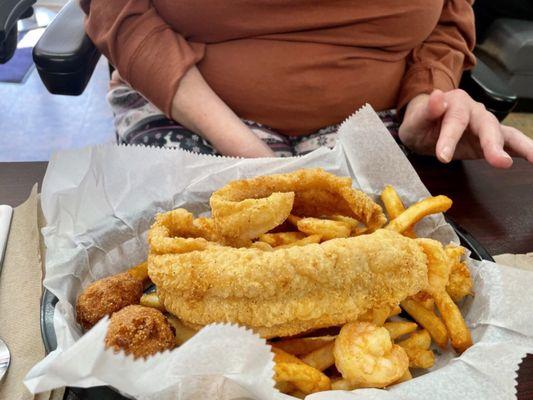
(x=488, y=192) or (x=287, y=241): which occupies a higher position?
(x=287, y=241)

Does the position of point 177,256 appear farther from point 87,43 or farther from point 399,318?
point 87,43

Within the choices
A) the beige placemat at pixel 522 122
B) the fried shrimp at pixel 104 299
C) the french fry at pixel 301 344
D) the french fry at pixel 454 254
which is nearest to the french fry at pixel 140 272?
the fried shrimp at pixel 104 299

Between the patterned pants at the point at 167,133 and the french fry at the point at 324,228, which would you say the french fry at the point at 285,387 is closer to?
the french fry at the point at 324,228

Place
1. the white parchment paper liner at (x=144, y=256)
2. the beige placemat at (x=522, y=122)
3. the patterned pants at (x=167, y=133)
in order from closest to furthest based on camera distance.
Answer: the white parchment paper liner at (x=144, y=256) < the patterned pants at (x=167, y=133) < the beige placemat at (x=522, y=122)

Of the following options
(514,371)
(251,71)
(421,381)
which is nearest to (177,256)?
(421,381)

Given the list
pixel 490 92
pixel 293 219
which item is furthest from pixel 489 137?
pixel 293 219

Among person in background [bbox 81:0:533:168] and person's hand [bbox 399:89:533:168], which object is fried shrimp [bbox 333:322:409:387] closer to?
person's hand [bbox 399:89:533:168]

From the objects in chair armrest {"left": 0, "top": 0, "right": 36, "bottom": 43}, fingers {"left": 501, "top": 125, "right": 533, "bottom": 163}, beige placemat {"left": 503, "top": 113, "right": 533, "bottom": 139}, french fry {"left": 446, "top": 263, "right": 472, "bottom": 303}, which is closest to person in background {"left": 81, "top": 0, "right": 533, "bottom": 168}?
fingers {"left": 501, "top": 125, "right": 533, "bottom": 163}
